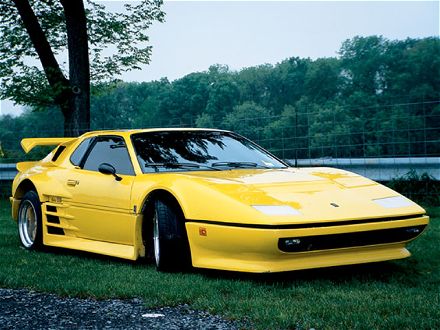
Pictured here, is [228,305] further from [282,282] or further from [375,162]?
[375,162]

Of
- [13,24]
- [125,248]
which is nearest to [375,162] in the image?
[125,248]

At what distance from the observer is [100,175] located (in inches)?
281

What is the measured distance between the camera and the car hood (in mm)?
5570

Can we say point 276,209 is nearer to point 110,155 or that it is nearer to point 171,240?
point 171,240

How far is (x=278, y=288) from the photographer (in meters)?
5.38

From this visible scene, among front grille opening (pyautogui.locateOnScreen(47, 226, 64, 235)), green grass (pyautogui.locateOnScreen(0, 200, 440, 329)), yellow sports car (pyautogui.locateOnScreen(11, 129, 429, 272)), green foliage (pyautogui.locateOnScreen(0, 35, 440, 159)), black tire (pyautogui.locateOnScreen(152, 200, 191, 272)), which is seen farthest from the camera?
green foliage (pyautogui.locateOnScreen(0, 35, 440, 159))

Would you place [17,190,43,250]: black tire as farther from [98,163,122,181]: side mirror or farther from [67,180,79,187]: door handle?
[98,163,122,181]: side mirror

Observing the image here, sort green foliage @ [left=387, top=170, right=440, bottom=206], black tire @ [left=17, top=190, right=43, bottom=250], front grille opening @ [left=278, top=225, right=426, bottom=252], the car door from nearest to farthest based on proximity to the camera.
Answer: front grille opening @ [left=278, top=225, right=426, bottom=252] < the car door < black tire @ [left=17, top=190, right=43, bottom=250] < green foliage @ [left=387, top=170, right=440, bottom=206]

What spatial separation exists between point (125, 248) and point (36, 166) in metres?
2.32

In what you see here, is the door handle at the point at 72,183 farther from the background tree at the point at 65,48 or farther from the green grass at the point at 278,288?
the background tree at the point at 65,48

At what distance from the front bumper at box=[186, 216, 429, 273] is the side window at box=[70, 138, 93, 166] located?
2.28 metres

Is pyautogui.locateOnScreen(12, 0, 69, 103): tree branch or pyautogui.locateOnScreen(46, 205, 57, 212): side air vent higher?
pyautogui.locateOnScreen(12, 0, 69, 103): tree branch

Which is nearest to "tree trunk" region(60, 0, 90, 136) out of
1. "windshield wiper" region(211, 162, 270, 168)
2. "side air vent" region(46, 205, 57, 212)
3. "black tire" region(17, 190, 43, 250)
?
"black tire" region(17, 190, 43, 250)

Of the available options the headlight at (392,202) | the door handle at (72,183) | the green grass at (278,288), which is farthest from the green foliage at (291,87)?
the headlight at (392,202)
